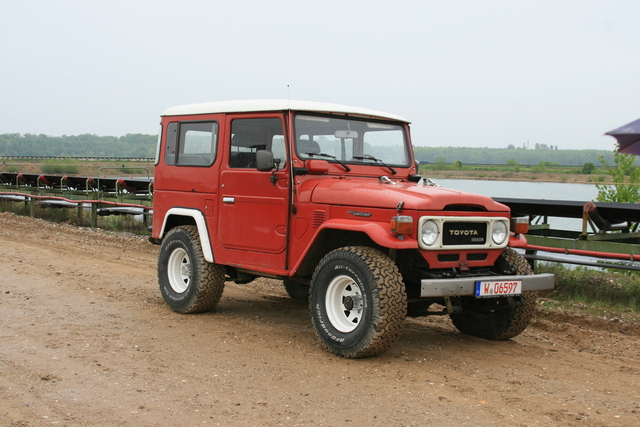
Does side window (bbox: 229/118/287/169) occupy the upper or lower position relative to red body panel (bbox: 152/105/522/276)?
upper

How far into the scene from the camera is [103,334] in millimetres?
6504

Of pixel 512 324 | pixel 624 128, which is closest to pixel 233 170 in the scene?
pixel 512 324

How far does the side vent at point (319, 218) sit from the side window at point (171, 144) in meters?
2.37

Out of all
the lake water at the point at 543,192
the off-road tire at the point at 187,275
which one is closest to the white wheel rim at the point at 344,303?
the lake water at the point at 543,192

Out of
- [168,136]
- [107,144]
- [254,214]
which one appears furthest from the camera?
[107,144]

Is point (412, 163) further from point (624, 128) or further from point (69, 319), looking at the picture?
point (69, 319)

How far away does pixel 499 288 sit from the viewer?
5.82 m

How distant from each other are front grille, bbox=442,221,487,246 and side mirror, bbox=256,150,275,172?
1.75m

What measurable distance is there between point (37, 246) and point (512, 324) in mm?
9522

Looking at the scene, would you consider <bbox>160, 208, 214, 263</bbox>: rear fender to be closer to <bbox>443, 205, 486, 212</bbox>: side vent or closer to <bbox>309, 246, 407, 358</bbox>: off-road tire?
<bbox>309, 246, 407, 358</bbox>: off-road tire

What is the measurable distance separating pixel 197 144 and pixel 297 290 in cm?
214

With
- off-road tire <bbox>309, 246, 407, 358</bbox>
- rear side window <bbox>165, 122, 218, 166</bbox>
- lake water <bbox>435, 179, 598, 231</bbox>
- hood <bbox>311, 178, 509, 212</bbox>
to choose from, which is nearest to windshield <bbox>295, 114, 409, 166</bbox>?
hood <bbox>311, 178, 509, 212</bbox>

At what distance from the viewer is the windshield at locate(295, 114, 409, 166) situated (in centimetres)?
674

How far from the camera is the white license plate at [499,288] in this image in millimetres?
5711
